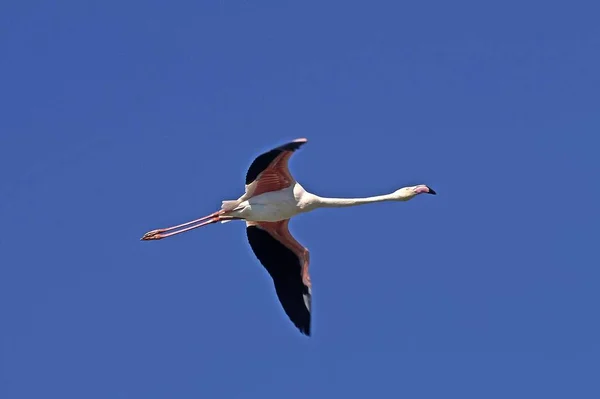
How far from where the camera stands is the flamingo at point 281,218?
3284 cm

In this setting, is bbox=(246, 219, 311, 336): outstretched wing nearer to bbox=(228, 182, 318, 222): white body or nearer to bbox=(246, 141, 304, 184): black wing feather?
bbox=(228, 182, 318, 222): white body

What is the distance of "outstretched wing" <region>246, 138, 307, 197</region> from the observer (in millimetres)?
31375

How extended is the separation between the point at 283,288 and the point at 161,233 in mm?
3264

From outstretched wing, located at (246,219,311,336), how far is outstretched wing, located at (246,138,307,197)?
1446mm

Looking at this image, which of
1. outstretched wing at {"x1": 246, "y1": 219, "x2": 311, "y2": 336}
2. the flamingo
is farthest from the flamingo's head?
outstretched wing at {"x1": 246, "y1": 219, "x2": 311, "y2": 336}

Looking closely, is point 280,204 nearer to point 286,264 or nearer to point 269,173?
point 269,173

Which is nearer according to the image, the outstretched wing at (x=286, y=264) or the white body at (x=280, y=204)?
the white body at (x=280, y=204)

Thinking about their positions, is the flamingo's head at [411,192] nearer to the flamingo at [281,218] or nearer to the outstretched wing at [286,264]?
the flamingo at [281,218]

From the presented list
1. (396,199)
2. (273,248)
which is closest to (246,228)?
(273,248)

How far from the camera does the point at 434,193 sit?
111 feet

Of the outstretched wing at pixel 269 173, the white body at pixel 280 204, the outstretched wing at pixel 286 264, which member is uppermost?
the outstretched wing at pixel 269 173

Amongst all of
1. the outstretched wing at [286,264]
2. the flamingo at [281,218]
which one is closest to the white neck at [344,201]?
the flamingo at [281,218]

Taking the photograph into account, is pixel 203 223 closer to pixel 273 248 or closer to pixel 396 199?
pixel 273 248

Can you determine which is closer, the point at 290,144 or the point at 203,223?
the point at 290,144
